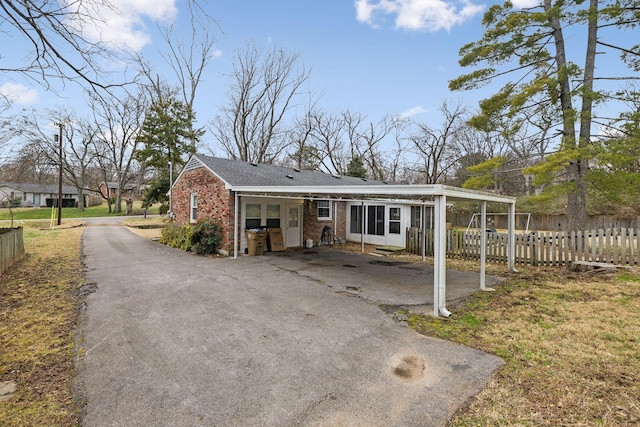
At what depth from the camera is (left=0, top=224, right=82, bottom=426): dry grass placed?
8.73 ft

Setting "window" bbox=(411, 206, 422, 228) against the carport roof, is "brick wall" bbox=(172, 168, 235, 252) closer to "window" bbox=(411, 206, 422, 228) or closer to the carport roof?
the carport roof

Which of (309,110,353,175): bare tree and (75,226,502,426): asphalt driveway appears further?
(309,110,353,175): bare tree

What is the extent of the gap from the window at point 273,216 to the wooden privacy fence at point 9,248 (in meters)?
7.42

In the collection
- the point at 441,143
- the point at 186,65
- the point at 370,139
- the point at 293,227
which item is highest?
the point at 186,65

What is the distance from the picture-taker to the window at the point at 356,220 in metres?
15.4

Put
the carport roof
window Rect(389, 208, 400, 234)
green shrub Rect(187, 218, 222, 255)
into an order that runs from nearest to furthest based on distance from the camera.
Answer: the carport roof, green shrub Rect(187, 218, 222, 255), window Rect(389, 208, 400, 234)

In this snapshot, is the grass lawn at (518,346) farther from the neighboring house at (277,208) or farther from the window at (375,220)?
the window at (375,220)


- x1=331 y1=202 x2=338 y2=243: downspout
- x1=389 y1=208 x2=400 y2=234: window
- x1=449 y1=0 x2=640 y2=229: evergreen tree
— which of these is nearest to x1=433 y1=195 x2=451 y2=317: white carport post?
x1=449 y1=0 x2=640 y2=229: evergreen tree

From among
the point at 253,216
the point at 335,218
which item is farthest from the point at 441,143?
the point at 253,216

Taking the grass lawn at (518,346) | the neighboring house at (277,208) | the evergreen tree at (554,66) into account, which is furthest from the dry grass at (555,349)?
the neighboring house at (277,208)

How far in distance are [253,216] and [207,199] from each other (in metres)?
1.97

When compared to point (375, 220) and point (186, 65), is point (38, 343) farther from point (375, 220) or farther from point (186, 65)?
point (186, 65)

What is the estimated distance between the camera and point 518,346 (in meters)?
4.00

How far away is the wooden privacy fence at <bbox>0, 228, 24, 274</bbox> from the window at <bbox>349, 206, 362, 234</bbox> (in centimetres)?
1240
